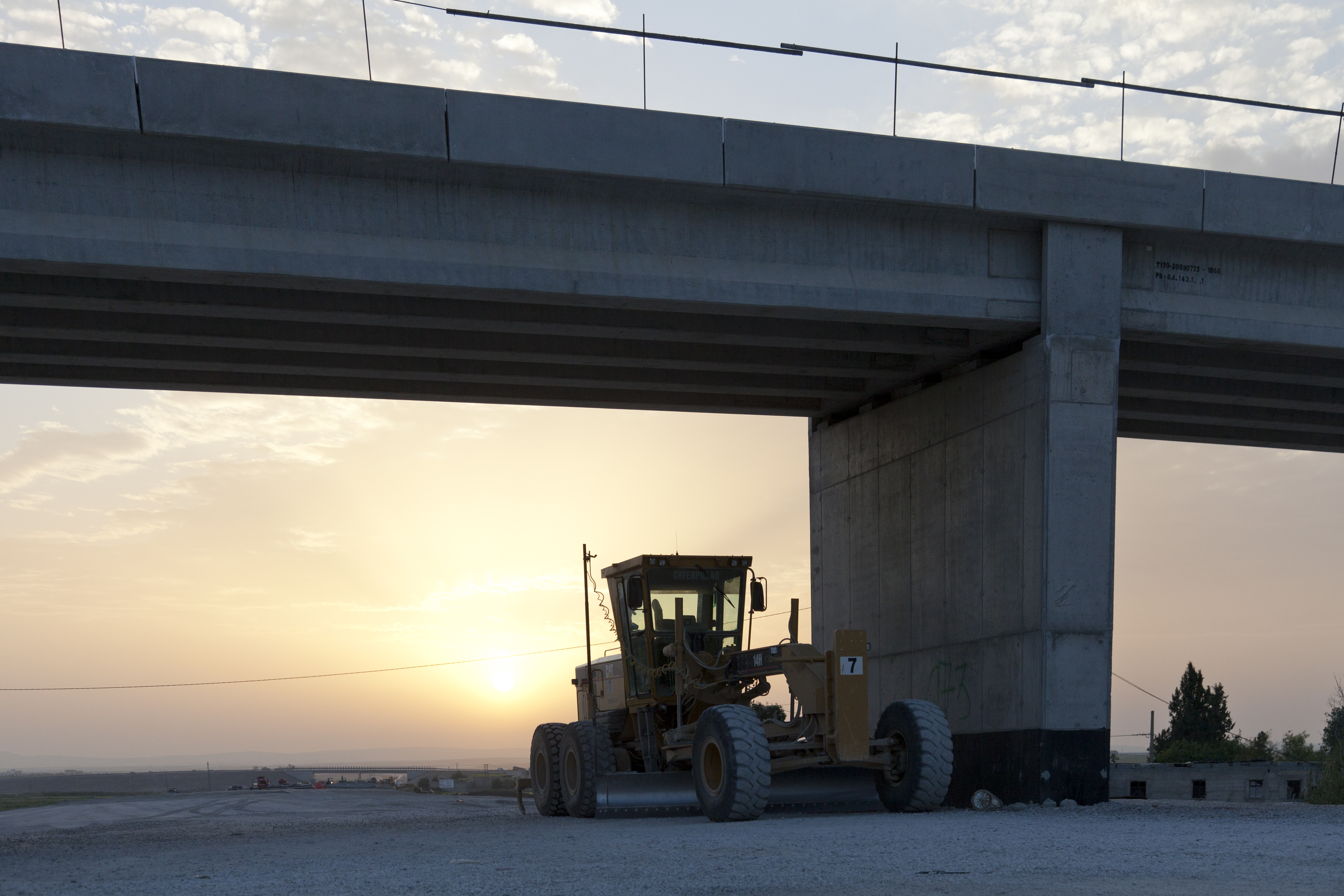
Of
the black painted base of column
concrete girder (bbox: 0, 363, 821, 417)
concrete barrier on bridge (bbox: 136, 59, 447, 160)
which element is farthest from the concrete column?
concrete barrier on bridge (bbox: 136, 59, 447, 160)

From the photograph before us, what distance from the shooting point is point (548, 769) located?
63.2 feet

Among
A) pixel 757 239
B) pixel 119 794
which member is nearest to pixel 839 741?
pixel 757 239

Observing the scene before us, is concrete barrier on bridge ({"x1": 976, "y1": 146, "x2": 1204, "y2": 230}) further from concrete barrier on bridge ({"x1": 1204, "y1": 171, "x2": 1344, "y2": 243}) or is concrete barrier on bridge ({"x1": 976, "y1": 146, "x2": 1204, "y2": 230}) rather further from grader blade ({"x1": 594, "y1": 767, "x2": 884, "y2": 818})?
grader blade ({"x1": 594, "y1": 767, "x2": 884, "y2": 818})

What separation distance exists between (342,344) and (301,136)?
185 inches

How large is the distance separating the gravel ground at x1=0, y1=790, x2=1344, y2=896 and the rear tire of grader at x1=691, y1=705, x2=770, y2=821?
245mm

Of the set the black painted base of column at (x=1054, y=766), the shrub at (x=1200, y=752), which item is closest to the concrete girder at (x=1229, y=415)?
the black painted base of column at (x=1054, y=766)

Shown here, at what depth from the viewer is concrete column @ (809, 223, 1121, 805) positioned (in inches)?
697

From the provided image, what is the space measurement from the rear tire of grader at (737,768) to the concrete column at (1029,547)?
15.7 feet

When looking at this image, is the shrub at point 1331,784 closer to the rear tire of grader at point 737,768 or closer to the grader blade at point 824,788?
the grader blade at point 824,788

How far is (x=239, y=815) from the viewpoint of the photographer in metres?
26.3

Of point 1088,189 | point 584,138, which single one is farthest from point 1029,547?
point 584,138

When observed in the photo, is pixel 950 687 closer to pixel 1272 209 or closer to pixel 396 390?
pixel 1272 209

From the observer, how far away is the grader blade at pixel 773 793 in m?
16.2

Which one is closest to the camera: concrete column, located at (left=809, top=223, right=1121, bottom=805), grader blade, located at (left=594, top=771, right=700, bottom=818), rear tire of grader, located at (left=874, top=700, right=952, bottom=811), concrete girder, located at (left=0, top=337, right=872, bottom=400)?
rear tire of grader, located at (left=874, top=700, right=952, bottom=811)
